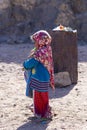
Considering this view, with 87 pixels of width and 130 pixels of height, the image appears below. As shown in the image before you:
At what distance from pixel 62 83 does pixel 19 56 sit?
129 inches

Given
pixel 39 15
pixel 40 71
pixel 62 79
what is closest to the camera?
pixel 40 71

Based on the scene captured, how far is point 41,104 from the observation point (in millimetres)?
5684

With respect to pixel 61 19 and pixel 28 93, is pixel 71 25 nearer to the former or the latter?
pixel 61 19

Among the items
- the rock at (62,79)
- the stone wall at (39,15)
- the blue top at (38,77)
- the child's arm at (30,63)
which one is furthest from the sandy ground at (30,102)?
the stone wall at (39,15)

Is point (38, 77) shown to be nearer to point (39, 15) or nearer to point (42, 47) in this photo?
point (42, 47)

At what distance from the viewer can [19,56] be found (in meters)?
10.9

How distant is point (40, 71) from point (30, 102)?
4.02 ft

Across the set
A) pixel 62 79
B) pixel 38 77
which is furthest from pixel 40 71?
pixel 62 79

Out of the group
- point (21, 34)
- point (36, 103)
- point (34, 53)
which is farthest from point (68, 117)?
point (21, 34)

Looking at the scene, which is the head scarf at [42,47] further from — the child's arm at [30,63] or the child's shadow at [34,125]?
the child's shadow at [34,125]

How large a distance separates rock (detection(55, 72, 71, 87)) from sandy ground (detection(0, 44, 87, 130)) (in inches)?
4.5

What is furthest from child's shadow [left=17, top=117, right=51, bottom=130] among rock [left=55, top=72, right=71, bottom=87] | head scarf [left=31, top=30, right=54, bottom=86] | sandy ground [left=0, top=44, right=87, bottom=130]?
rock [left=55, top=72, right=71, bottom=87]

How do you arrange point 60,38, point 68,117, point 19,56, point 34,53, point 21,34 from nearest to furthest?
point 34,53 < point 68,117 < point 60,38 < point 19,56 < point 21,34

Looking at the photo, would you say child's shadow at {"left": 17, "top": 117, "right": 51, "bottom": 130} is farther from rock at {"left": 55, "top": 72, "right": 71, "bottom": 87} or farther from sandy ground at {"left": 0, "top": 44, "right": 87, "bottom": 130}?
rock at {"left": 55, "top": 72, "right": 71, "bottom": 87}
